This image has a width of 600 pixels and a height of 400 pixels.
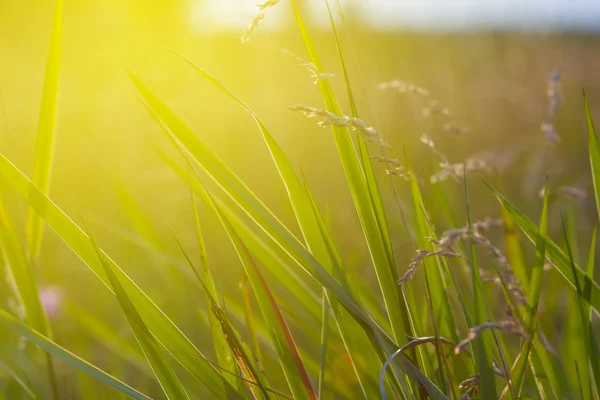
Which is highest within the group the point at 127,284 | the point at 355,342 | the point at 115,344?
the point at 127,284

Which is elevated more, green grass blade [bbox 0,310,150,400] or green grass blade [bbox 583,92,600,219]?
green grass blade [bbox 583,92,600,219]

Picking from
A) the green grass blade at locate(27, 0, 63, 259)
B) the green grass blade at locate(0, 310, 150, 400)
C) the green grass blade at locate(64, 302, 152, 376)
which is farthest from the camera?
the green grass blade at locate(64, 302, 152, 376)

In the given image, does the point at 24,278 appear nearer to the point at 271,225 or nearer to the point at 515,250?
the point at 271,225

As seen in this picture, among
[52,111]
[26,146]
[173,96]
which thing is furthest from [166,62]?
[52,111]

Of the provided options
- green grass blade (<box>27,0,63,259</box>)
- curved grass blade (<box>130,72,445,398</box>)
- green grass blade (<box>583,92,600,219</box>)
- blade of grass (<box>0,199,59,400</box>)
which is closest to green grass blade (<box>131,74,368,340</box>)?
curved grass blade (<box>130,72,445,398</box>)

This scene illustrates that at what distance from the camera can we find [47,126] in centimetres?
57

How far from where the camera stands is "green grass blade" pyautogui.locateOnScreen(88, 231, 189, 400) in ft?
1.51

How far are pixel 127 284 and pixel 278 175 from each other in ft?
6.50

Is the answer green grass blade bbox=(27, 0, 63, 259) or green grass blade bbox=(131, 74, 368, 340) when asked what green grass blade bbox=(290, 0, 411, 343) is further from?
green grass blade bbox=(27, 0, 63, 259)

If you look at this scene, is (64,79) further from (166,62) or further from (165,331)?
(165,331)

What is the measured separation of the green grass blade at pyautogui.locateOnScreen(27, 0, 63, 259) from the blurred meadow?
0.01 m

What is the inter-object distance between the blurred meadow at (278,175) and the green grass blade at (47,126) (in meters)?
0.01

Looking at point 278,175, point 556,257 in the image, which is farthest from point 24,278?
point 278,175

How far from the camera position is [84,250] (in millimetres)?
477
